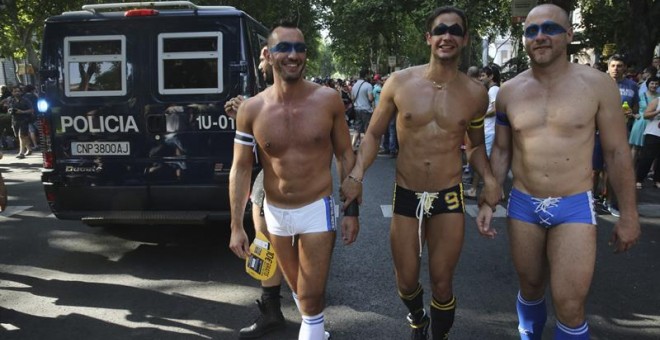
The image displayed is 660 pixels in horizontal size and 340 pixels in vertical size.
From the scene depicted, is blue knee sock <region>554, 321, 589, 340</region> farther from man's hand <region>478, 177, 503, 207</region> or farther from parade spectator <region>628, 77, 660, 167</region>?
parade spectator <region>628, 77, 660, 167</region>

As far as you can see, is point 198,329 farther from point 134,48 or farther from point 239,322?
point 134,48

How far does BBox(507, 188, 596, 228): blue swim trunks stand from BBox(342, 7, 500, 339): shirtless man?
0.67 ft

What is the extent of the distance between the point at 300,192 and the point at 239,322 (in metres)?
1.44

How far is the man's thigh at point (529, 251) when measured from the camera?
110 inches

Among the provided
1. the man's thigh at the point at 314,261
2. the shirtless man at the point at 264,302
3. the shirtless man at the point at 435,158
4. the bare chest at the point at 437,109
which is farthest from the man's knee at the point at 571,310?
the shirtless man at the point at 264,302

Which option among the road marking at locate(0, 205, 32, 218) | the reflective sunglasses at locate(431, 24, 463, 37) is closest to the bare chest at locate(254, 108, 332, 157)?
the reflective sunglasses at locate(431, 24, 463, 37)

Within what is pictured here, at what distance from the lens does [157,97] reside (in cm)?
488

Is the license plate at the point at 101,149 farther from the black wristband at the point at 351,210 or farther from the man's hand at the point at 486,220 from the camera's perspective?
the man's hand at the point at 486,220

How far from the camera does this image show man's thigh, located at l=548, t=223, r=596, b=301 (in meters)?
2.58

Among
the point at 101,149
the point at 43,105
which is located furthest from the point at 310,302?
the point at 43,105

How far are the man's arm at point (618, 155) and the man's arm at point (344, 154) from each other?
135 centimetres

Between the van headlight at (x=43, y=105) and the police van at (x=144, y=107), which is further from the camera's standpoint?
the van headlight at (x=43, y=105)

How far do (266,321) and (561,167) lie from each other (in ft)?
7.16

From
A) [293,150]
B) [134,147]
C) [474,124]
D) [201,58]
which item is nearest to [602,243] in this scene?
[474,124]
